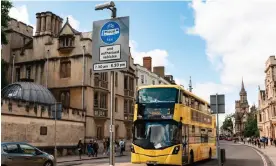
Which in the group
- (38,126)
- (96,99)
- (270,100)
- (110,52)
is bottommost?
(38,126)

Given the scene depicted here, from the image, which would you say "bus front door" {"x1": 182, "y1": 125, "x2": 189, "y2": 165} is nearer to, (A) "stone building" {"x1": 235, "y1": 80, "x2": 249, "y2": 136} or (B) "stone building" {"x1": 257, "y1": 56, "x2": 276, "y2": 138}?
(B) "stone building" {"x1": 257, "y1": 56, "x2": 276, "y2": 138}

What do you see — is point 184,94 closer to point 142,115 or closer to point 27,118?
point 142,115

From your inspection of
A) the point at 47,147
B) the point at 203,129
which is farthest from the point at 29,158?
the point at 47,147

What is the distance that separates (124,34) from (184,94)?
Answer: 30.5ft

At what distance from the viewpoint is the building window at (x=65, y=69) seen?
126ft

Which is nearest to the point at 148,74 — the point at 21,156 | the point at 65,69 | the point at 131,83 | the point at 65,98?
the point at 131,83

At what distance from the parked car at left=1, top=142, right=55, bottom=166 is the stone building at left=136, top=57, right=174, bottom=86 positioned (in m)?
36.7

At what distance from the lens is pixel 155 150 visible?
1722 cm

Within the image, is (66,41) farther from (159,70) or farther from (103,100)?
(159,70)

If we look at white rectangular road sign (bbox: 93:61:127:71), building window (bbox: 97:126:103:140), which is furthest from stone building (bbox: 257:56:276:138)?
white rectangular road sign (bbox: 93:61:127:71)

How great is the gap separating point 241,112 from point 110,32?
16460 centimetres

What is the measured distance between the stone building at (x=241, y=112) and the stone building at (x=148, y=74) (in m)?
86.0

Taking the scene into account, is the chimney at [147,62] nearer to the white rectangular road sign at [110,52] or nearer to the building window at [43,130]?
the building window at [43,130]

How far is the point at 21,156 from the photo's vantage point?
15.8 metres
